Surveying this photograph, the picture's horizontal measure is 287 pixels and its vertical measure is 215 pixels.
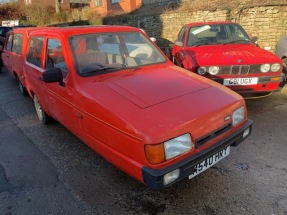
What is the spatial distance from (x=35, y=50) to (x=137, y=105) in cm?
280

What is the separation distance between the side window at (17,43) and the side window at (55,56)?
2.45 meters

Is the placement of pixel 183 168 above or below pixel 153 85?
below

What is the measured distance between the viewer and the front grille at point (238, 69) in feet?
16.0

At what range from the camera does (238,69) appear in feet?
16.0

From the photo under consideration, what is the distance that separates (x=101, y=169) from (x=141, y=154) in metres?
1.27

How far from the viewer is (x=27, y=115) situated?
5402mm

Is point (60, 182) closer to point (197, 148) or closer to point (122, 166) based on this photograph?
point (122, 166)

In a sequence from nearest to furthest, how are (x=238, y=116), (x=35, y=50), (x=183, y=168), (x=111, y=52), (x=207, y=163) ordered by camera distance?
(x=183, y=168), (x=207, y=163), (x=238, y=116), (x=111, y=52), (x=35, y=50)

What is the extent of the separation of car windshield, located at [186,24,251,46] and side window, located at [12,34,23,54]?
386 cm

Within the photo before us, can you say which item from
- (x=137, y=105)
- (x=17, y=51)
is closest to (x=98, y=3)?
(x=17, y=51)

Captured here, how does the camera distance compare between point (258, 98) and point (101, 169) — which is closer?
point (101, 169)

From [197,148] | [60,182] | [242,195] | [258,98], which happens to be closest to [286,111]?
[258,98]

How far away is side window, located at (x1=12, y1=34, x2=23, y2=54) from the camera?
593 cm

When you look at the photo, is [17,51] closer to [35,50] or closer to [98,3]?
[35,50]
